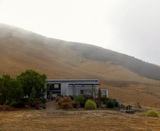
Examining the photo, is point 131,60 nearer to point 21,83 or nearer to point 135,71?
point 135,71

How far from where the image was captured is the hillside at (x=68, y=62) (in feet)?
172

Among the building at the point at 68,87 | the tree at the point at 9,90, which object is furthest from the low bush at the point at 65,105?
the building at the point at 68,87

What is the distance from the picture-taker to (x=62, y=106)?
18859mm

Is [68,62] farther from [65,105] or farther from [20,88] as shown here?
[20,88]

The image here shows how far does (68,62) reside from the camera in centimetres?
7875

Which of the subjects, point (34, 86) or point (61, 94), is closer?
point (34, 86)

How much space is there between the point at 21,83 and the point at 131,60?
79741mm

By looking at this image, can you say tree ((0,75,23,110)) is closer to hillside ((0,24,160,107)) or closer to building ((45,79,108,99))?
building ((45,79,108,99))

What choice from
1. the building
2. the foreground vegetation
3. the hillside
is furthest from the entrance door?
the hillside

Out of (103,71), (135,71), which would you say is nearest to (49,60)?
(103,71)

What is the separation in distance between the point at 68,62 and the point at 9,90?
60.9 meters

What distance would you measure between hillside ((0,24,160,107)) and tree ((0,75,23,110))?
2594 cm

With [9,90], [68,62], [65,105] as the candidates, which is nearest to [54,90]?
[65,105]

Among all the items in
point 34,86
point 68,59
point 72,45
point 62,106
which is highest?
point 72,45
